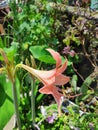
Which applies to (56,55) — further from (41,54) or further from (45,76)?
(41,54)

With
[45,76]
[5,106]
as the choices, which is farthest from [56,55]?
[5,106]

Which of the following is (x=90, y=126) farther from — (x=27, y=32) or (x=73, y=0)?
(x=73, y=0)

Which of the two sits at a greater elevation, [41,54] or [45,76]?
[45,76]

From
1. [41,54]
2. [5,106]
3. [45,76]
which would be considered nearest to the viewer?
[45,76]

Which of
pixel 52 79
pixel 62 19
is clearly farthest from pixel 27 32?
pixel 52 79

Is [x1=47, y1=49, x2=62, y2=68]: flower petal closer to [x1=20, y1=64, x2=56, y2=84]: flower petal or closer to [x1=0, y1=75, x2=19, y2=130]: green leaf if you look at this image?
[x1=20, y1=64, x2=56, y2=84]: flower petal

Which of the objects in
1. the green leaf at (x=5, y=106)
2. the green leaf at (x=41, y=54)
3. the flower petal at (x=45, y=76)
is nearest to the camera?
the flower petal at (x=45, y=76)

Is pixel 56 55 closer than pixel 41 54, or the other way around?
pixel 56 55

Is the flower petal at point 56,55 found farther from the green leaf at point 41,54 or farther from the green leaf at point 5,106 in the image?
the green leaf at point 41,54

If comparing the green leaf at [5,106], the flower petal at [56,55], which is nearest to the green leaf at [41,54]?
the green leaf at [5,106]
